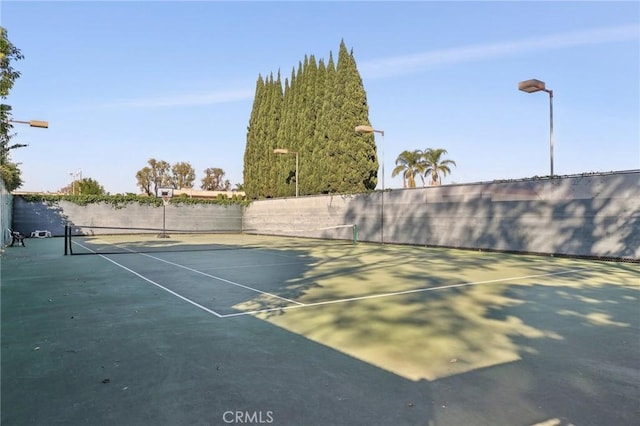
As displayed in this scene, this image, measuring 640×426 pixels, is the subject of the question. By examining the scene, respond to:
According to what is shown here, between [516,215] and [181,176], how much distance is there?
68.7 m

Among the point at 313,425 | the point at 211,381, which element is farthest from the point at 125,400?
the point at 313,425

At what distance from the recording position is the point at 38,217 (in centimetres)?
2919

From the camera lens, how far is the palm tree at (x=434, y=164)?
43.5 metres

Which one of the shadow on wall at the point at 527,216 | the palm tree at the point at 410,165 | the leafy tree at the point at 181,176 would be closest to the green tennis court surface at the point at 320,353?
the shadow on wall at the point at 527,216

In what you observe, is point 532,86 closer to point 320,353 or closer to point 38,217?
point 320,353

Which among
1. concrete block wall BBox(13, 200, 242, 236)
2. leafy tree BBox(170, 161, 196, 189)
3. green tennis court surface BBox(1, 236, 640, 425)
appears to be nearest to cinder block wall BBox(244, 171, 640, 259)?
green tennis court surface BBox(1, 236, 640, 425)

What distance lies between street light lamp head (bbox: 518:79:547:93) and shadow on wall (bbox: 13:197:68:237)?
3066cm

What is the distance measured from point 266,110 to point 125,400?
39181 mm

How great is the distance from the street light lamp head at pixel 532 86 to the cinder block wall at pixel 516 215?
382cm

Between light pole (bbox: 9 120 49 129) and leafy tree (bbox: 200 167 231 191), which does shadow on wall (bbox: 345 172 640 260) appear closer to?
light pole (bbox: 9 120 49 129)

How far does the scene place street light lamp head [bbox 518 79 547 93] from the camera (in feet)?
45.4

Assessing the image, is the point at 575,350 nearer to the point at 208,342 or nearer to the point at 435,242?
the point at 208,342

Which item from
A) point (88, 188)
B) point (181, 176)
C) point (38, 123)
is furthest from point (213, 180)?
point (38, 123)

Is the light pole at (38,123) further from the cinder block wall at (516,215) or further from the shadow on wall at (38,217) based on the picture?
the shadow on wall at (38,217)
